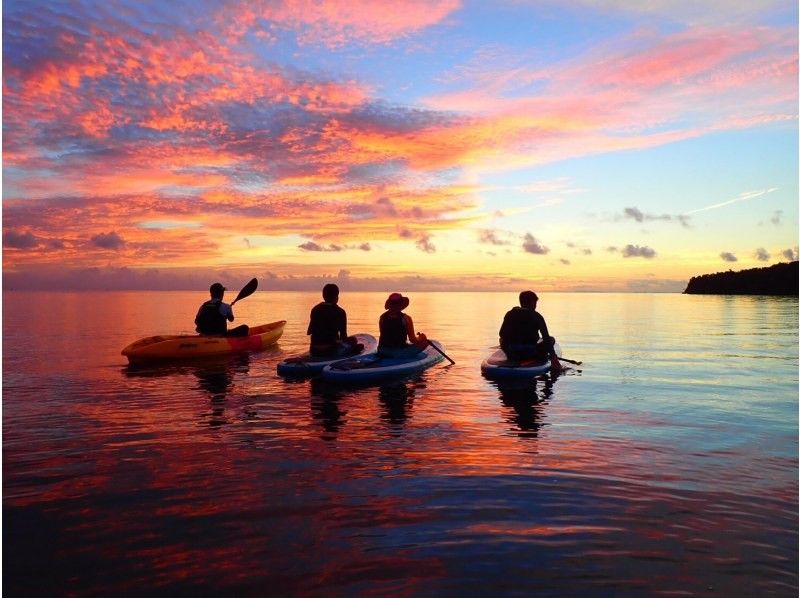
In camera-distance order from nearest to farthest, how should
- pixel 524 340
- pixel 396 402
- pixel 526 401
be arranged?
1. pixel 396 402
2. pixel 526 401
3. pixel 524 340

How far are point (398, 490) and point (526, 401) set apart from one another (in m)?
7.23

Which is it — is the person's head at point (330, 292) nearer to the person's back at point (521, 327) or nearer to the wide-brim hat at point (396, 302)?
the wide-brim hat at point (396, 302)

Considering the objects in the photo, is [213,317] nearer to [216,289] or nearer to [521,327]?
[216,289]

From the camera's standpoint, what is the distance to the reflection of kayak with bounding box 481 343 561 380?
54.2 ft

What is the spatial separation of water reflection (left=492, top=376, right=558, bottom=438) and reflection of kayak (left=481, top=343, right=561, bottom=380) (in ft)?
0.84

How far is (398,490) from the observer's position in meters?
7.50

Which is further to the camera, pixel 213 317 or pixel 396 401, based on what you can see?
pixel 213 317

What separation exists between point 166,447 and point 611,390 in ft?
38.5

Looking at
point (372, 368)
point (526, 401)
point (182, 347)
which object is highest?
point (182, 347)

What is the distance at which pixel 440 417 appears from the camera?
1214cm

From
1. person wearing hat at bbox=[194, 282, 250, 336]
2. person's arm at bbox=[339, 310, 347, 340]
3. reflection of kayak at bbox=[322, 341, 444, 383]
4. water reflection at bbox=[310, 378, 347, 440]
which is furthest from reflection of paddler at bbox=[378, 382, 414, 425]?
person wearing hat at bbox=[194, 282, 250, 336]

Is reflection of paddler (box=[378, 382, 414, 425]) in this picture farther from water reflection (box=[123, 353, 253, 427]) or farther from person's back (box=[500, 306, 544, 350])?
person's back (box=[500, 306, 544, 350])

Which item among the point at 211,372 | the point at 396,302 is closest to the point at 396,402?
the point at 396,302

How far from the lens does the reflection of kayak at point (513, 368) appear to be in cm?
1653
